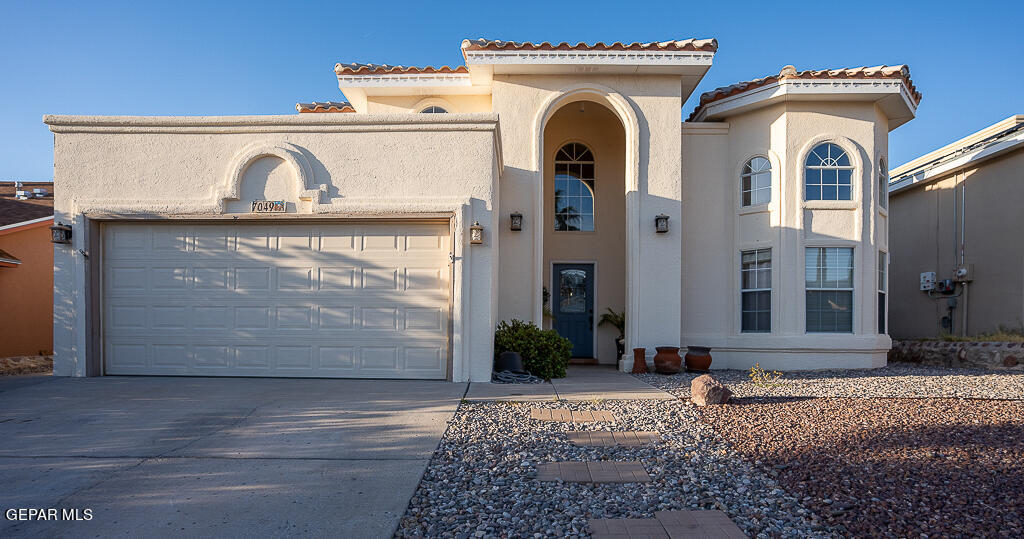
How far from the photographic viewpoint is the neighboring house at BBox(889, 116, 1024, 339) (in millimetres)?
11336

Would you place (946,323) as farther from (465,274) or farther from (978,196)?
(465,274)

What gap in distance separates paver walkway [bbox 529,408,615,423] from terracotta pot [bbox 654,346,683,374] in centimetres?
373

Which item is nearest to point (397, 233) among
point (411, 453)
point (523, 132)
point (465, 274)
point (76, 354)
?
point (465, 274)

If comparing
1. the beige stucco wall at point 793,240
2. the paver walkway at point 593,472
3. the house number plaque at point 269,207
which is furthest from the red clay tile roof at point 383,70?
the paver walkway at point 593,472

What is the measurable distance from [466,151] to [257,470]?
5.03 m

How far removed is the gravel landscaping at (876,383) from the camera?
714 centimetres

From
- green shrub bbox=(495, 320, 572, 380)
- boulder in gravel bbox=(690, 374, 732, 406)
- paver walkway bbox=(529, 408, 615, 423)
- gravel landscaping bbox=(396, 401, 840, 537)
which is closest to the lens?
gravel landscaping bbox=(396, 401, 840, 537)

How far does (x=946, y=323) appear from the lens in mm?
12750

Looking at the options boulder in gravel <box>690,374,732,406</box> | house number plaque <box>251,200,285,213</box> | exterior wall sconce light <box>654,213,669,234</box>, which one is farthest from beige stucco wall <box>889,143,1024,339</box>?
house number plaque <box>251,200,285,213</box>

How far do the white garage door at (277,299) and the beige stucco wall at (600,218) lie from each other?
4081mm

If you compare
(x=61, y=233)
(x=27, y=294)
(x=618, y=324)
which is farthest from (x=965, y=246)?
(x=27, y=294)

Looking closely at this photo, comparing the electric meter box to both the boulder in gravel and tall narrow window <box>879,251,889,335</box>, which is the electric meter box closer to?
tall narrow window <box>879,251,889,335</box>

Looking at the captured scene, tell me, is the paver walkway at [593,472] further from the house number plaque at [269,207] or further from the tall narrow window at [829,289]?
the tall narrow window at [829,289]

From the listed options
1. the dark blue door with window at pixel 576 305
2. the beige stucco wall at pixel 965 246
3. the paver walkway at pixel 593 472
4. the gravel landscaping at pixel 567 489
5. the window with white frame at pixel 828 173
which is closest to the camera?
the gravel landscaping at pixel 567 489
